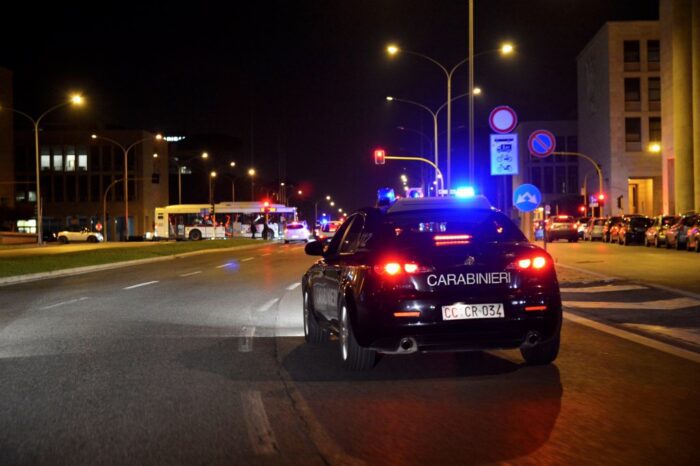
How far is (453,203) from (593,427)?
160 inches

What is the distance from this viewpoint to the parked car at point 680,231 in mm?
37562

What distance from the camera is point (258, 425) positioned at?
6.18m

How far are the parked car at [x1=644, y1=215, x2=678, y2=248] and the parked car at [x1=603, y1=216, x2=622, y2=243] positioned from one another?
32.4 feet

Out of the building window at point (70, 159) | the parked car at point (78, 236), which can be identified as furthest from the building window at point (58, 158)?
the parked car at point (78, 236)

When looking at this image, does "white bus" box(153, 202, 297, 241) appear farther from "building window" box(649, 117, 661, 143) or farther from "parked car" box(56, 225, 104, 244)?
"building window" box(649, 117, 661, 143)

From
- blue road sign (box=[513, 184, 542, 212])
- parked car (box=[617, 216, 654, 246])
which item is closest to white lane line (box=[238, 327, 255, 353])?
blue road sign (box=[513, 184, 542, 212])

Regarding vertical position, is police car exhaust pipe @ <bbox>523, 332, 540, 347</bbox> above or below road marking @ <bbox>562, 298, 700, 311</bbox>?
above

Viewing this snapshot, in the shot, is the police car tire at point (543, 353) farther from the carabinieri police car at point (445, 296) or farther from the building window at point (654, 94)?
the building window at point (654, 94)

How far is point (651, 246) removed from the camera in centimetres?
4494

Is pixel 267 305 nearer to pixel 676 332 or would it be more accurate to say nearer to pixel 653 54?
pixel 676 332

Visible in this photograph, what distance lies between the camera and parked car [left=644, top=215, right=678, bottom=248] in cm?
4144

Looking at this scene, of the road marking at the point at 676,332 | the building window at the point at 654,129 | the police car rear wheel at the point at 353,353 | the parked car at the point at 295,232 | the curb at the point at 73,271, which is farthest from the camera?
the building window at the point at 654,129

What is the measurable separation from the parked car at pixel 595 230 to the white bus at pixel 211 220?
100 ft

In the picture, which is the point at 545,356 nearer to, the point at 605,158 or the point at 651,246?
the point at 651,246
